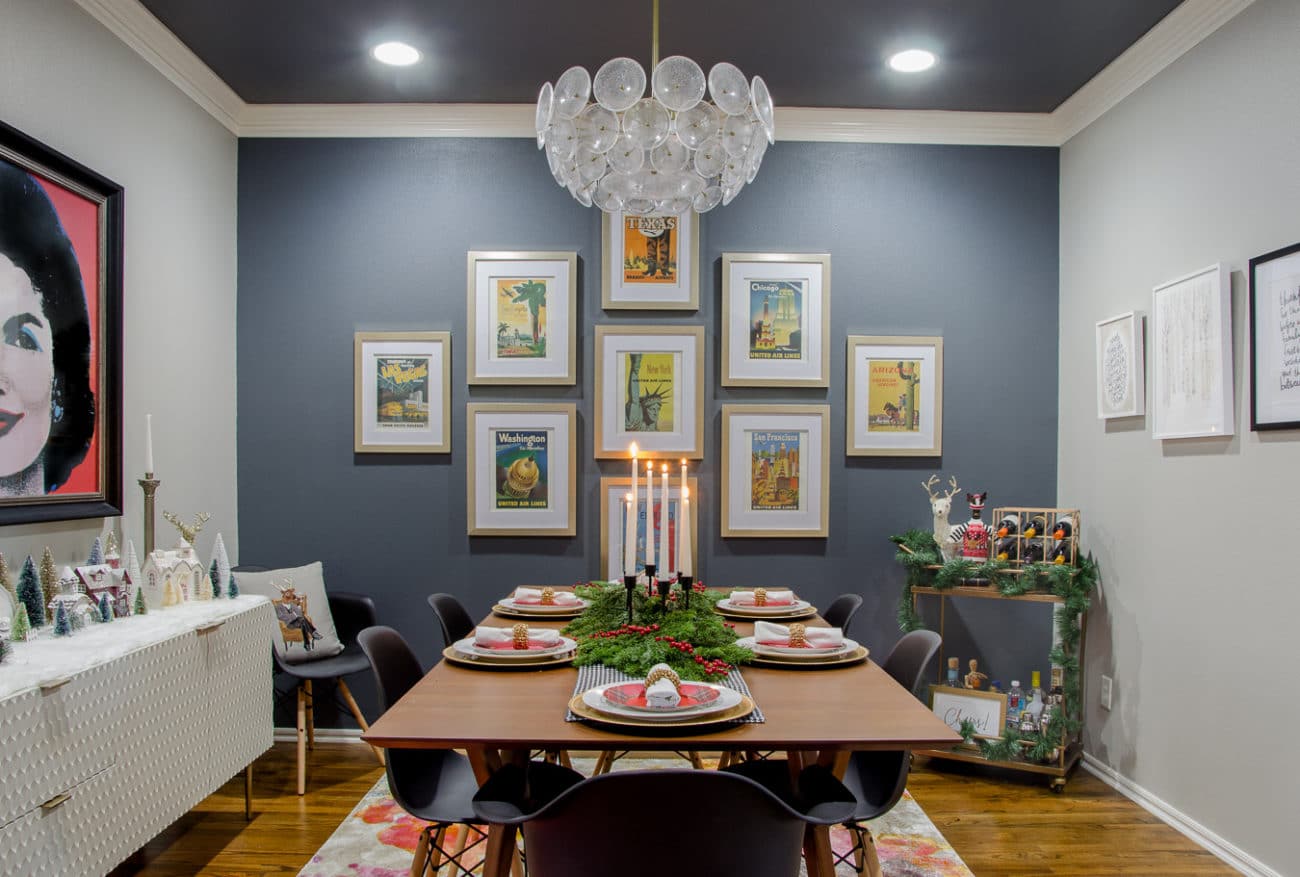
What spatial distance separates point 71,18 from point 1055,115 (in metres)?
3.93

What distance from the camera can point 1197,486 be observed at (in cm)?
312

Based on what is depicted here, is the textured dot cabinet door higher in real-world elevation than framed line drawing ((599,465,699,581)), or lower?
lower

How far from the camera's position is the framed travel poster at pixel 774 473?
13.3 ft

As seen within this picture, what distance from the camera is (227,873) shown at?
274 centimetres

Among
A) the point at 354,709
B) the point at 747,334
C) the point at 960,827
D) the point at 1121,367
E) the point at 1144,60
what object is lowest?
the point at 960,827

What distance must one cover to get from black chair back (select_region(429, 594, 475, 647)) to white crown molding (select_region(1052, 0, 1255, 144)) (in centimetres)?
330

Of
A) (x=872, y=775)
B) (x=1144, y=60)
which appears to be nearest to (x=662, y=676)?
(x=872, y=775)

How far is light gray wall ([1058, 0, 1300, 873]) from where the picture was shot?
107 inches

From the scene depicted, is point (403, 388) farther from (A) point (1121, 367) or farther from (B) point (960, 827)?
(A) point (1121, 367)

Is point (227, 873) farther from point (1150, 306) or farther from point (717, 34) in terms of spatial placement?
point (1150, 306)

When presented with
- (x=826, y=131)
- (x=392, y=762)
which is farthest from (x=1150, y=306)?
(x=392, y=762)

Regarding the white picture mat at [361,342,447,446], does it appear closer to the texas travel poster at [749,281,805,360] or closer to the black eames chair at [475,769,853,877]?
the texas travel poster at [749,281,805,360]

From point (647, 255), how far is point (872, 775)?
2539 millimetres

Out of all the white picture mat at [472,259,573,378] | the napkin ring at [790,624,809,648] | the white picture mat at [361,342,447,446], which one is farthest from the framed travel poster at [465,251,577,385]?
the napkin ring at [790,624,809,648]
